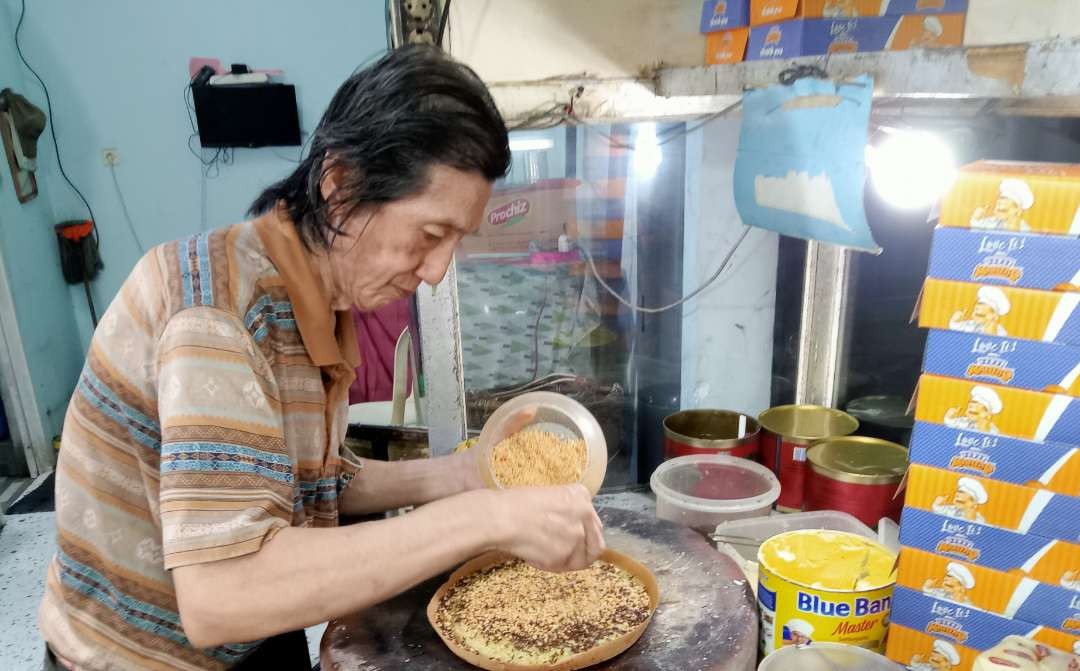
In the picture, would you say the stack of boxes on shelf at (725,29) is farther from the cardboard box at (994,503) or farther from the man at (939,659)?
the man at (939,659)

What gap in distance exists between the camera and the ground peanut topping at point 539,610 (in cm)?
92

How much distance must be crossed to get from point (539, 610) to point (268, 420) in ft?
1.48

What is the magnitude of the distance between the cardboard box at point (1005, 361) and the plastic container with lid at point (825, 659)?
14.7 inches

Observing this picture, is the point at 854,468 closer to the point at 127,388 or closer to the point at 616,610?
the point at 616,610

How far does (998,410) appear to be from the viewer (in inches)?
34.7

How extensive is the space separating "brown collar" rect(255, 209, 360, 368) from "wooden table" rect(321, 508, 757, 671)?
36 centimetres

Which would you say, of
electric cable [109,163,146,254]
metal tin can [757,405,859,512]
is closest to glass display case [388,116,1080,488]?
metal tin can [757,405,859,512]

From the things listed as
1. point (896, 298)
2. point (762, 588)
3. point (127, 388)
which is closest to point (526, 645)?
point (762, 588)

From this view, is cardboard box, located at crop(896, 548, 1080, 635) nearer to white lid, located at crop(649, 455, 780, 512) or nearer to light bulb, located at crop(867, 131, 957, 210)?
white lid, located at crop(649, 455, 780, 512)

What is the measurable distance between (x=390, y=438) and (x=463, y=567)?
660 millimetres

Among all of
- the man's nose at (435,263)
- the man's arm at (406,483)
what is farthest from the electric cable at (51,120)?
the man's nose at (435,263)

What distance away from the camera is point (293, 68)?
11.6 ft

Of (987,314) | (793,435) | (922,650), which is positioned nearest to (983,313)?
(987,314)

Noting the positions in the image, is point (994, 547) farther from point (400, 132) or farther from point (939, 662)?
point (400, 132)
